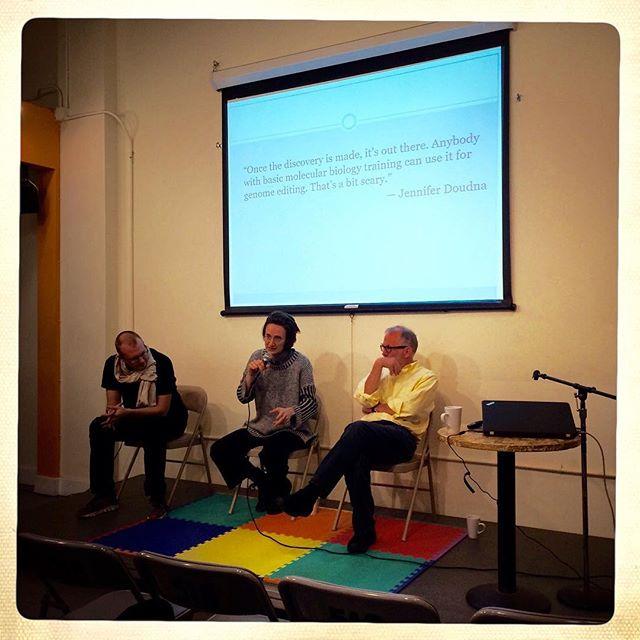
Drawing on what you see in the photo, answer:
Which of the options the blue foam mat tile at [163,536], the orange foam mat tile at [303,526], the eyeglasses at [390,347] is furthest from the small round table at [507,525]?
the blue foam mat tile at [163,536]

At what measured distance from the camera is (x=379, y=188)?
2.58 m

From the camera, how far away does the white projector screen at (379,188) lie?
2.57 m

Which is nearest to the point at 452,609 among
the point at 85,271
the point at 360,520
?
the point at 360,520

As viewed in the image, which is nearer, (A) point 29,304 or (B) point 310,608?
(B) point 310,608

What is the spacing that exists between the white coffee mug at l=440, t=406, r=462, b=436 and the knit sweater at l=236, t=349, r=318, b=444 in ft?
1.91

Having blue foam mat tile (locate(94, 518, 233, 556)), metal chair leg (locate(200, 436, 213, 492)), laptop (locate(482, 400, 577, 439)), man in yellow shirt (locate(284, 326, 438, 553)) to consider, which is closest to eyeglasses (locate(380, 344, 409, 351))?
man in yellow shirt (locate(284, 326, 438, 553))

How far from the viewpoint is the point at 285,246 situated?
2670mm

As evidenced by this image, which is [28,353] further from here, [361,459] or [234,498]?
[361,459]

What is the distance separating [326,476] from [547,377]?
1.04 meters

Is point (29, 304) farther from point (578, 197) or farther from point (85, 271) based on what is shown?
point (578, 197)

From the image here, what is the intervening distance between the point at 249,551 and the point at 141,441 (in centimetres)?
70

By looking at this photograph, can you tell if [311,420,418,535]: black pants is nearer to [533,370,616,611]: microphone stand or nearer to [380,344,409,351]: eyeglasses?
[380,344,409,351]: eyeglasses

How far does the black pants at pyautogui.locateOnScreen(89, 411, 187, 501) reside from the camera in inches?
106

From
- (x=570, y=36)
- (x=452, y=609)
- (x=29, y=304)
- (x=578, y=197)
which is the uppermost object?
(x=570, y=36)
